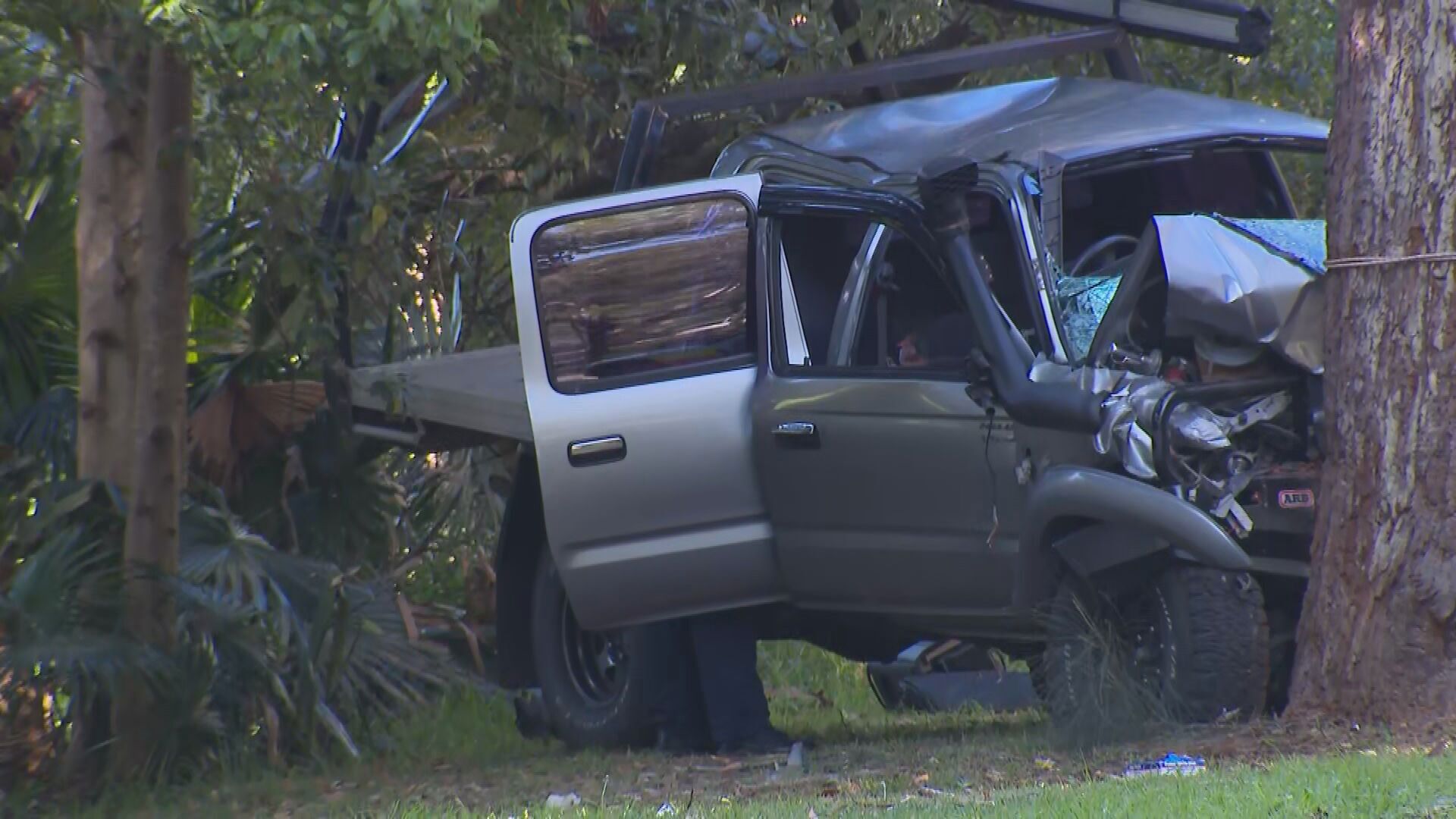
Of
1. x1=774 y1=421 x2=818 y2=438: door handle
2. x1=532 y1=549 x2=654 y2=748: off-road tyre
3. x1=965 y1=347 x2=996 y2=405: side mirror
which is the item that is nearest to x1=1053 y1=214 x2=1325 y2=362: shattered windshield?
x1=965 y1=347 x2=996 y2=405: side mirror

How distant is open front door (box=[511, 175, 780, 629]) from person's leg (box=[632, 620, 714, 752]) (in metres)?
0.31

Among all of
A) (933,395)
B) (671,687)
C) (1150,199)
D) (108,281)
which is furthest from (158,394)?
(1150,199)

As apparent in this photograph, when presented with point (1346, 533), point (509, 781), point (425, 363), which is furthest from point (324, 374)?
point (1346, 533)

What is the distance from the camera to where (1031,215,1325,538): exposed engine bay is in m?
6.29

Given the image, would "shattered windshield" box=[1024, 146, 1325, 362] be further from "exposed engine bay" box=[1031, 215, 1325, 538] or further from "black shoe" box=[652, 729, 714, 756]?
"black shoe" box=[652, 729, 714, 756]

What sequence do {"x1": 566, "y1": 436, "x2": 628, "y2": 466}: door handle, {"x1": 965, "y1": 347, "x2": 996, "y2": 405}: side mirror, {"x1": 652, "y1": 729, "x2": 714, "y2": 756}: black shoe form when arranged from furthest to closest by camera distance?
{"x1": 652, "y1": 729, "x2": 714, "y2": 756}: black shoe → {"x1": 566, "y1": 436, "x2": 628, "y2": 466}: door handle → {"x1": 965, "y1": 347, "x2": 996, "y2": 405}: side mirror

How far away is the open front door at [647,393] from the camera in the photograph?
Result: 7.76 metres

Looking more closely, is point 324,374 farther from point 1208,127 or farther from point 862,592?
point 1208,127

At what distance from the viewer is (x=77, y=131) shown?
9984mm

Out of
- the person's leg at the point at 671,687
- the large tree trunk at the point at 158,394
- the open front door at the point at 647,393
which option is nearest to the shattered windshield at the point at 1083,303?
the open front door at the point at 647,393

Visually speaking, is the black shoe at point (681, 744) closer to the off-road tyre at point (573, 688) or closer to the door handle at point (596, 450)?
the off-road tyre at point (573, 688)

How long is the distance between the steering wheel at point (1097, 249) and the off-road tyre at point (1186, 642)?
4.34 ft

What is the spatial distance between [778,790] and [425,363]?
12.3 ft

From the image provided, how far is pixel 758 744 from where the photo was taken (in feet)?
25.9
